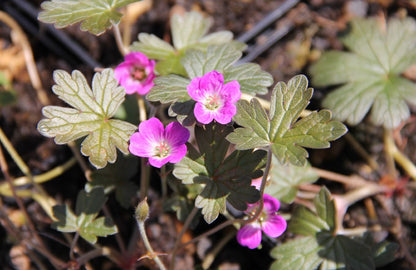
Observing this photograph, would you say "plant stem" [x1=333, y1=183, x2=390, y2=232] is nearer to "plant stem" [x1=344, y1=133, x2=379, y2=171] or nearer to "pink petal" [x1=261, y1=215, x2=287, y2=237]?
"plant stem" [x1=344, y1=133, x2=379, y2=171]

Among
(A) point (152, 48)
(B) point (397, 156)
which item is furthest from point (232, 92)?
(B) point (397, 156)

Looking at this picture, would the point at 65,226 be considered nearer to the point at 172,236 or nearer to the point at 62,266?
the point at 62,266

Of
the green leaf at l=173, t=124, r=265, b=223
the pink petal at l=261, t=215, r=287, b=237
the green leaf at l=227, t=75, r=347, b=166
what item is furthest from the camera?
the pink petal at l=261, t=215, r=287, b=237

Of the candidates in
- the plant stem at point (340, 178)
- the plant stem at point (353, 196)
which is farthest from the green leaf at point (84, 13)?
the plant stem at point (353, 196)

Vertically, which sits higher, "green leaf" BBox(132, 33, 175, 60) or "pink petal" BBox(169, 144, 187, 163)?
"green leaf" BBox(132, 33, 175, 60)

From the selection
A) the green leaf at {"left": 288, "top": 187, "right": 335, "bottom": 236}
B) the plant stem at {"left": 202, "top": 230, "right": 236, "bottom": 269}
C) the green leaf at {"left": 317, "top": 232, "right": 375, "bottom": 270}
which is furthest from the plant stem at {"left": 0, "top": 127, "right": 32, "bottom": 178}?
the green leaf at {"left": 317, "top": 232, "right": 375, "bottom": 270}

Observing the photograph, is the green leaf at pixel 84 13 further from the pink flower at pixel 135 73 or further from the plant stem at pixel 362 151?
the plant stem at pixel 362 151

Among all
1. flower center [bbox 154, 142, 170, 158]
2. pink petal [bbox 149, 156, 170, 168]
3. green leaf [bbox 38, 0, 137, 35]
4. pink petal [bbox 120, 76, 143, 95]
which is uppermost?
green leaf [bbox 38, 0, 137, 35]

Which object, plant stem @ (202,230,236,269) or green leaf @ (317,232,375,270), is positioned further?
plant stem @ (202,230,236,269)

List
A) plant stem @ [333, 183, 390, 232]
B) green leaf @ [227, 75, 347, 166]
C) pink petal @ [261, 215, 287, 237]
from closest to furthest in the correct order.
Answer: green leaf @ [227, 75, 347, 166], pink petal @ [261, 215, 287, 237], plant stem @ [333, 183, 390, 232]
